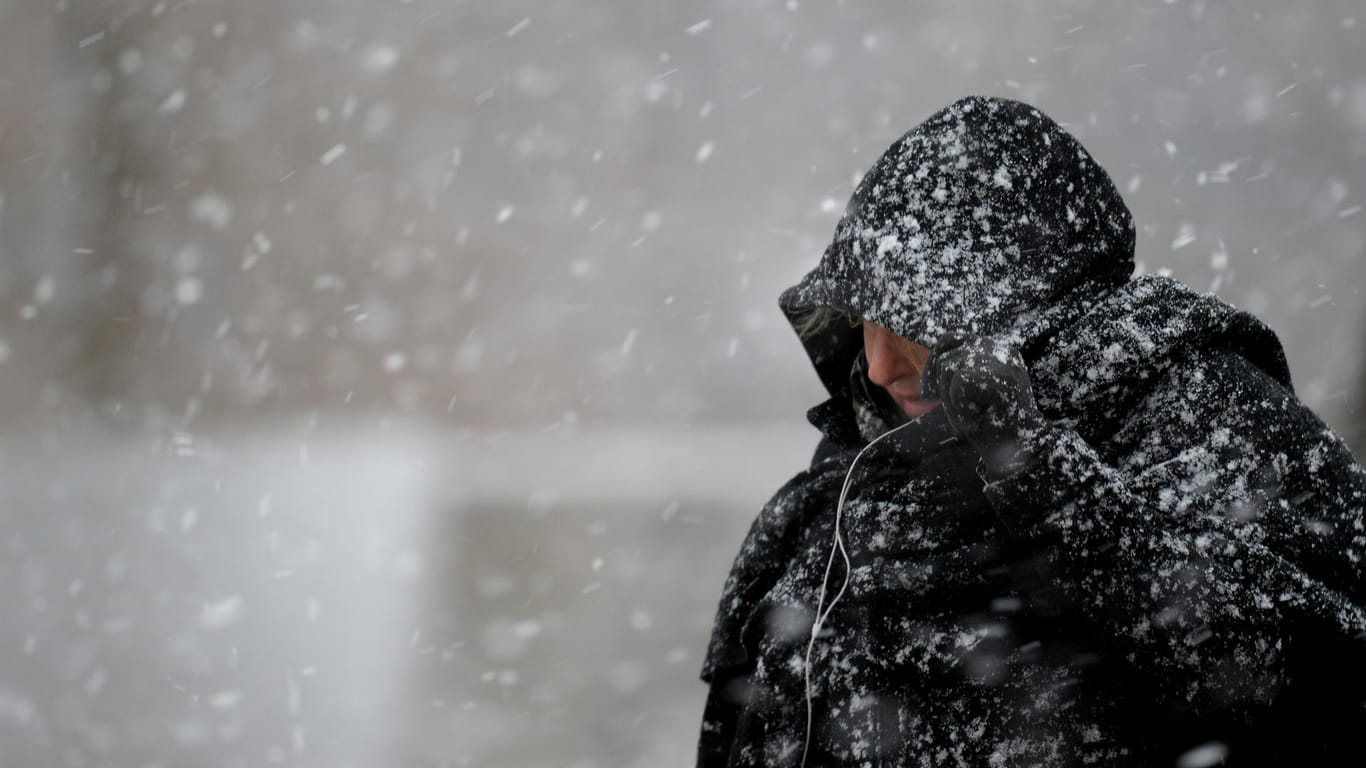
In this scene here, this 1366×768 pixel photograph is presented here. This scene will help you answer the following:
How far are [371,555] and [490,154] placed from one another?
1.34m

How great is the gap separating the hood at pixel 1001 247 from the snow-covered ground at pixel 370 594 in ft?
5.31

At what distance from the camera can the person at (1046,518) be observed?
3.54 ft

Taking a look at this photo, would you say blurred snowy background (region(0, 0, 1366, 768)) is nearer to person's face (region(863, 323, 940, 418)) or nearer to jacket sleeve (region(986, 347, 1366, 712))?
person's face (region(863, 323, 940, 418))

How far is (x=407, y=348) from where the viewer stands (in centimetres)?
342

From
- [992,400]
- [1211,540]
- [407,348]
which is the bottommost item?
[1211,540]

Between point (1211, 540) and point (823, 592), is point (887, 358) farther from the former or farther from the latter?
point (1211, 540)

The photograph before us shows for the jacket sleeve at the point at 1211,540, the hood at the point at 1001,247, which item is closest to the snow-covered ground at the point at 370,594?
the hood at the point at 1001,247

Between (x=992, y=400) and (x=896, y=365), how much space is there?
1.28 ft

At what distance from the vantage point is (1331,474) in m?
1.19

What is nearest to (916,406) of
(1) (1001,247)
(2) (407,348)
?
(1) (1001,247)

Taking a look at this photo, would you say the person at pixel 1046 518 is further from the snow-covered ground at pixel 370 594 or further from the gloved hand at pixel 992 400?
the snow-covered ground at pixel 370 594

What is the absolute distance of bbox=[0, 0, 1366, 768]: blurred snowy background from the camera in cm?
297

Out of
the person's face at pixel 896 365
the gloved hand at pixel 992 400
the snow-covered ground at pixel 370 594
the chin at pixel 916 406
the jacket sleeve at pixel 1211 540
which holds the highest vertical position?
the snow-covered ground at pixel 370 594

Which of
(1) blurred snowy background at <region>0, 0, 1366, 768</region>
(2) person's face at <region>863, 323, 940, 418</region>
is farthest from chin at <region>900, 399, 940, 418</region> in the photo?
(1) blurred snowy background at <region>0, 0, 1366, 768</region>
